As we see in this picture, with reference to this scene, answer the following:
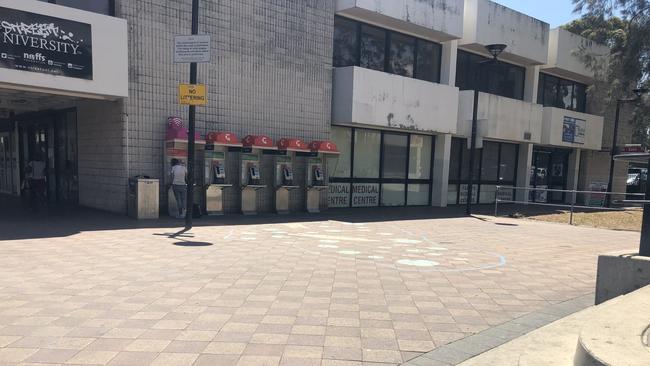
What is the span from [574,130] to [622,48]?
4406 millimetres

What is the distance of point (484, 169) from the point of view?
21219 mm

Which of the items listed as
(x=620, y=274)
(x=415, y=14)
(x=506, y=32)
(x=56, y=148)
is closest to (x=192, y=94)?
(x=56, y=148)

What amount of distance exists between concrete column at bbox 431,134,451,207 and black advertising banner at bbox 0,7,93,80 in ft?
42.1

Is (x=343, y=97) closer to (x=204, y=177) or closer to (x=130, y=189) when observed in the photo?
(x=204, y=177)

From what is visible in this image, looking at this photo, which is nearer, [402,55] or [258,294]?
[258,294]

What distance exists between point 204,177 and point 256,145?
162 cm

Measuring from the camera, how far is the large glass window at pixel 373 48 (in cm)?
1600

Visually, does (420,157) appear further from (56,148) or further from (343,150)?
(56,148)

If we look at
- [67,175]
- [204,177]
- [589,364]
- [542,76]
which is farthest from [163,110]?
[542,76]

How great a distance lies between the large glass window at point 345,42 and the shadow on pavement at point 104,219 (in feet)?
16.8

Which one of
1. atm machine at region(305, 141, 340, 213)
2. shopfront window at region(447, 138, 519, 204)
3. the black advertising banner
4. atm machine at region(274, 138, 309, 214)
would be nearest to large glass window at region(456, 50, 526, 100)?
shopfront window at region(447, 138, 519, 204)

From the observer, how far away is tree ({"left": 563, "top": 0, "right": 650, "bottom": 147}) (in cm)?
1964

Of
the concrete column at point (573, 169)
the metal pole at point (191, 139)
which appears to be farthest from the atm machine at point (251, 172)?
the concrete column at point (573, 169)

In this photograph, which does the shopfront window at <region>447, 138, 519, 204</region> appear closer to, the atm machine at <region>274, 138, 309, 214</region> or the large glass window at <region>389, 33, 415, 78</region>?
the large glass window at <region>389, 33, 415, 78</region>
